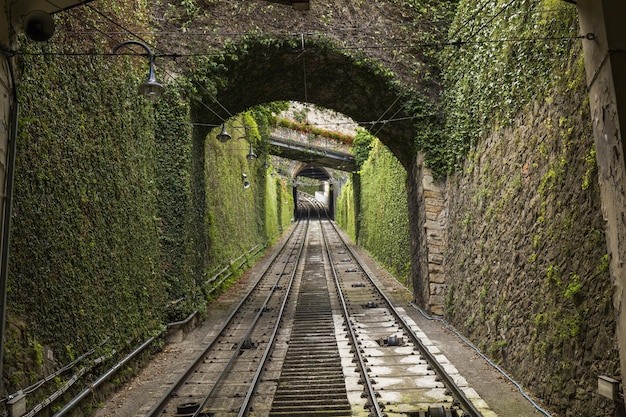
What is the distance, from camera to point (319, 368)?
7828mm

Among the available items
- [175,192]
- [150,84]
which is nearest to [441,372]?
[150,84]

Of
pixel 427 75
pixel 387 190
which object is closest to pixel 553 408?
pixel 427 75

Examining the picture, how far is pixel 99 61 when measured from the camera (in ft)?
24.0

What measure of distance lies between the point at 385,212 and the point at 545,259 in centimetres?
1481

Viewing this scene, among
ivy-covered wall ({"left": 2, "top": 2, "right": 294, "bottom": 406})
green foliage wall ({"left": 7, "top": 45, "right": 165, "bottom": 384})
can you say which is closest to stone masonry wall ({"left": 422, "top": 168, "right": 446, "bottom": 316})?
ivy-covered wall ({"left": 2, "top": 2, "right": 294, "bottom": 406})

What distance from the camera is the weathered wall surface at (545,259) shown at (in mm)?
4891

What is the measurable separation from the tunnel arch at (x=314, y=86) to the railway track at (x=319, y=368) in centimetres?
472

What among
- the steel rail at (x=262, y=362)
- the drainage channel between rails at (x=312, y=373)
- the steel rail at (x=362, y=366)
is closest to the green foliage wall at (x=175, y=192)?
the steel rail at (x=262, y=362)

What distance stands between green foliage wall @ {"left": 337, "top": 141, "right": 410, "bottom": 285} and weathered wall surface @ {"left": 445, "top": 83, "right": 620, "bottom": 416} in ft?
25.0

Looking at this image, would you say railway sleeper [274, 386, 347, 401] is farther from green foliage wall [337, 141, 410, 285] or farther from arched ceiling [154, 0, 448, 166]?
green foliage wall [337, 141, 410, 285]

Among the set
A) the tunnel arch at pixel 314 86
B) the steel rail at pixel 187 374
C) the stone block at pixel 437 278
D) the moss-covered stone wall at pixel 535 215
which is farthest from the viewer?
the stone block at pixel 437 278

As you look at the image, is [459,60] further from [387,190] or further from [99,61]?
[387,190]

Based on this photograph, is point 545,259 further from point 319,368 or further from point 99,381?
point 99,381

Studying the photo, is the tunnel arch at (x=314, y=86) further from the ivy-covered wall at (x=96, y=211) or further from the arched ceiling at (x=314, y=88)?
the ivy-covered wall at (x=96, y=211)
